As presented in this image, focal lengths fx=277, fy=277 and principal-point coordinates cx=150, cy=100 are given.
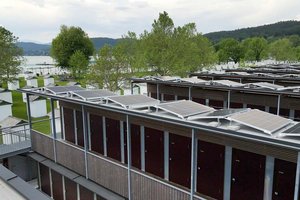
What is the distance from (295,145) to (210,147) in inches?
127

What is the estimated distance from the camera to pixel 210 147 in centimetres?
768

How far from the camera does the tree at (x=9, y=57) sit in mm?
29731

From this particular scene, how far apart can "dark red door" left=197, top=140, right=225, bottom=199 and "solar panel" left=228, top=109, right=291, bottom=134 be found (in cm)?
124

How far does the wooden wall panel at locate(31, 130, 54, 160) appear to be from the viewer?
12.2 metres

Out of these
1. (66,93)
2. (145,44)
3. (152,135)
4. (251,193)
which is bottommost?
(251,193)

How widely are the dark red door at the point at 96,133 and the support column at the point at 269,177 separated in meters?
6.35

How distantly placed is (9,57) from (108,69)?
14.5m

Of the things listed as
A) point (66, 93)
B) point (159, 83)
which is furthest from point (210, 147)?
point (159, 83)

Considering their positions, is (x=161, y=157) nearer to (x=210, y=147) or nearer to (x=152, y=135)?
(x=152, y=135)

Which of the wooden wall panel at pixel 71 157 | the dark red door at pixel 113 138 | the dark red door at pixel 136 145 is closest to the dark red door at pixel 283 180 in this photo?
the dark red door at pixel 136 145

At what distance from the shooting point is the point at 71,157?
11.0m

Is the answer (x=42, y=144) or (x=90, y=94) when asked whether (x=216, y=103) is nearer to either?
(x=90, y=94)

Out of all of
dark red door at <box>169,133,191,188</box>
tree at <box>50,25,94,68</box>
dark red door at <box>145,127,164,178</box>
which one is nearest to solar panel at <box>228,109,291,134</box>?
dark red door at <box>169,133,191,188</box>

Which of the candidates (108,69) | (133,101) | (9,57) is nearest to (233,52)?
(9,57)
